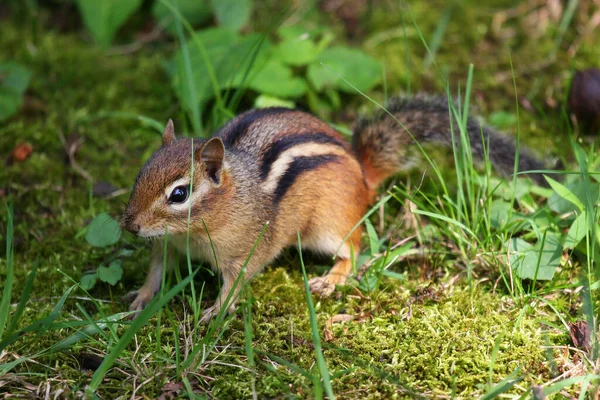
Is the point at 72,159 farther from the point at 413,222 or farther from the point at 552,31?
the point at 552,31

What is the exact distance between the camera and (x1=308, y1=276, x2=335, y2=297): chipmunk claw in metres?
3.37

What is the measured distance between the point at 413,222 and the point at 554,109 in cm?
162

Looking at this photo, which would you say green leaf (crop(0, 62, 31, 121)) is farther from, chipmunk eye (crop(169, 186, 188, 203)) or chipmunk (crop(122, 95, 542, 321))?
chipmunk eye (crop(169, 186, 188, 203))

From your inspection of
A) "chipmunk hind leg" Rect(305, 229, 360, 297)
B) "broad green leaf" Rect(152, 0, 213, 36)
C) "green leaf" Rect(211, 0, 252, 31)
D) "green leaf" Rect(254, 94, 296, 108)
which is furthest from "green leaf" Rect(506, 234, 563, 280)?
"broad green leaf" Rect(152, 0, 213, 36)

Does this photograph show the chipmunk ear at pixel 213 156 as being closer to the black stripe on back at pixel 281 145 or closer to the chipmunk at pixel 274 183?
the chipmunk at pixel 274 183

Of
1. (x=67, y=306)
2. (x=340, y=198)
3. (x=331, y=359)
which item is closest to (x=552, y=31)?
(x=340, y=198)

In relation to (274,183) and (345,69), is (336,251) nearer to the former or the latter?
(274,183)

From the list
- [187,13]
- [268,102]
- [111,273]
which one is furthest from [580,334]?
[187,13]

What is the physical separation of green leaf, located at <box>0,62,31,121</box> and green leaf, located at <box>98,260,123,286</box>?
1.68 meters

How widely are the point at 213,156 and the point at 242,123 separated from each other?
516 millimetres

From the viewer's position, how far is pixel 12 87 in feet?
15.0

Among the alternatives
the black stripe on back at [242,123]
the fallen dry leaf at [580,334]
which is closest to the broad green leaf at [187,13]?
the black stripe on back at [242,123]

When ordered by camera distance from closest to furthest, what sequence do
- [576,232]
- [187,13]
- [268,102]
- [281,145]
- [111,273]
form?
[576,232] < [111,273] < [281,145] < [268,102] < [187,13]

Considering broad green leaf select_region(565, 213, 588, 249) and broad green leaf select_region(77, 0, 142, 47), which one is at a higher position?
broad green leaf select_region(77, 0, 142, 47)
